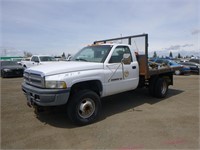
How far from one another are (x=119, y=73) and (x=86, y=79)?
1.24m

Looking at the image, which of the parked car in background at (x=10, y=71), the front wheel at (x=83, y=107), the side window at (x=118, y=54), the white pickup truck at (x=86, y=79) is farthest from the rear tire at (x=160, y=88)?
the parked car in background at (x=10, y=71)

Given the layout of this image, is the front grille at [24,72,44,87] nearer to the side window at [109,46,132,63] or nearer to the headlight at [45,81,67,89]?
the headlight at [45,81,67,89]

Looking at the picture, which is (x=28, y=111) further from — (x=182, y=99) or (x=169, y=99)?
(x=182, y=99)

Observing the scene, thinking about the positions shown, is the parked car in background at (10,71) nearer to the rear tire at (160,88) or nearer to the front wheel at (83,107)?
the front wheel at (83,107)

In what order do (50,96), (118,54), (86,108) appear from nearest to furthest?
(50,96) → (86,108) → (118,54)

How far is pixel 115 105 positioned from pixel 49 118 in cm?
225

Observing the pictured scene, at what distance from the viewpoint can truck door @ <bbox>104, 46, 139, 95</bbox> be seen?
453cm

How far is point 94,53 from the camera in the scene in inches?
194

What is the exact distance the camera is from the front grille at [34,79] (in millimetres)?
3662

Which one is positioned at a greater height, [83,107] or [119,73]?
[119,73]

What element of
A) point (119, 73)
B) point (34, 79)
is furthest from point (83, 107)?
point (119, 73)

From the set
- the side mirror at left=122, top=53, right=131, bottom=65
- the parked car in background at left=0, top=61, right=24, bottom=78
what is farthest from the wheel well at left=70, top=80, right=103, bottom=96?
the parked car in background at left=0, top=61, right=24, bottom=78

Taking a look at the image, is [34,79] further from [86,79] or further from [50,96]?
[86,79]

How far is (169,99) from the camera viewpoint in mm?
6309
